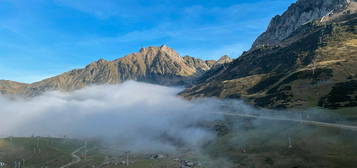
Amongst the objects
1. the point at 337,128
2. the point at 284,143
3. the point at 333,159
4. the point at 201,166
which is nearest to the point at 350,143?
the point at 333,159

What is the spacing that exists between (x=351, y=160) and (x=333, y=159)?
28.2ft

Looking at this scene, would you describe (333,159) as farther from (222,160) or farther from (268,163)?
(222,160)

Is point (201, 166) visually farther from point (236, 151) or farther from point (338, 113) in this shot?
point (338, 113)

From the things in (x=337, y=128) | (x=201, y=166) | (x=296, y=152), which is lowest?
(x=201, y=166)

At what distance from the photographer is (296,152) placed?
154m

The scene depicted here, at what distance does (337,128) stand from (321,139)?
15358 mm

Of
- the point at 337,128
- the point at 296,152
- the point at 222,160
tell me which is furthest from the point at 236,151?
the point at 337,128

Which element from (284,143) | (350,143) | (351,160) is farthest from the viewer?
(284,143)

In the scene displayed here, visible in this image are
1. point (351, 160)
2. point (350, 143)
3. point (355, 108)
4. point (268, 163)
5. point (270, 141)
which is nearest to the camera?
point (351, 160)

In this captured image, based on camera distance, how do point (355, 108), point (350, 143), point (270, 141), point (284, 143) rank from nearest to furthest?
point (350, 143)
point (284, 143)
point (270, 141)
point (355, 108)

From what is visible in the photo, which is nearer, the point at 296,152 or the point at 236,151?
the point at 296,152

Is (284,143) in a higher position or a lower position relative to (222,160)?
higher

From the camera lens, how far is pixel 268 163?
15300 cm

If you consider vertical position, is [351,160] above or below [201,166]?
above
